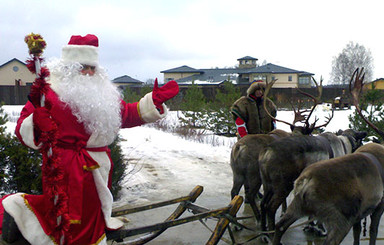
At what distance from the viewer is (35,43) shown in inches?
98.7

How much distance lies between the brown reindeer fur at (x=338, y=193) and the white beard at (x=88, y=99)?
184 centimetres

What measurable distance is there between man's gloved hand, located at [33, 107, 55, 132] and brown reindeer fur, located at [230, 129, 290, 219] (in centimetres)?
276

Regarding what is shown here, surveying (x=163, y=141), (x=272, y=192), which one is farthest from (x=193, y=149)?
(x=272, y=192)

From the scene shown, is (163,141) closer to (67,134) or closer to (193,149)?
(193,149)

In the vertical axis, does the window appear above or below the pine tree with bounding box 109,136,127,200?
above

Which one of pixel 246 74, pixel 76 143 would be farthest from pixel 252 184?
pixel 246 74

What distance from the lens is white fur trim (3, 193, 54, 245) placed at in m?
2.63

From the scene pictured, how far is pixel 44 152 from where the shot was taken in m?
2.56

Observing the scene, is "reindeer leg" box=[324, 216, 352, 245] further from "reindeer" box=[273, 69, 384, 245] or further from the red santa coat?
the red santa coat

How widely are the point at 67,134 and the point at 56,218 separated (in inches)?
25.2

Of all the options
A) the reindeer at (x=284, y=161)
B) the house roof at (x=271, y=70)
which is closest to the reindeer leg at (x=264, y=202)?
the reindeer at (x=284, y=161)

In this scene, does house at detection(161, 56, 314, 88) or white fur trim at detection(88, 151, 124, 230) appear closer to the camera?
white fur trim at detection(88, 151, 124, 230)

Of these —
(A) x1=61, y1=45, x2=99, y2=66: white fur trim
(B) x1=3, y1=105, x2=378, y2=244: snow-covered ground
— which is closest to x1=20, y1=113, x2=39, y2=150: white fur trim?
(A) x1=61, y1=45, x2=99, y2=66: white fur trim

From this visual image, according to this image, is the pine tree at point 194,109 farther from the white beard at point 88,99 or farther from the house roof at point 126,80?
the house roof at point 126,80
